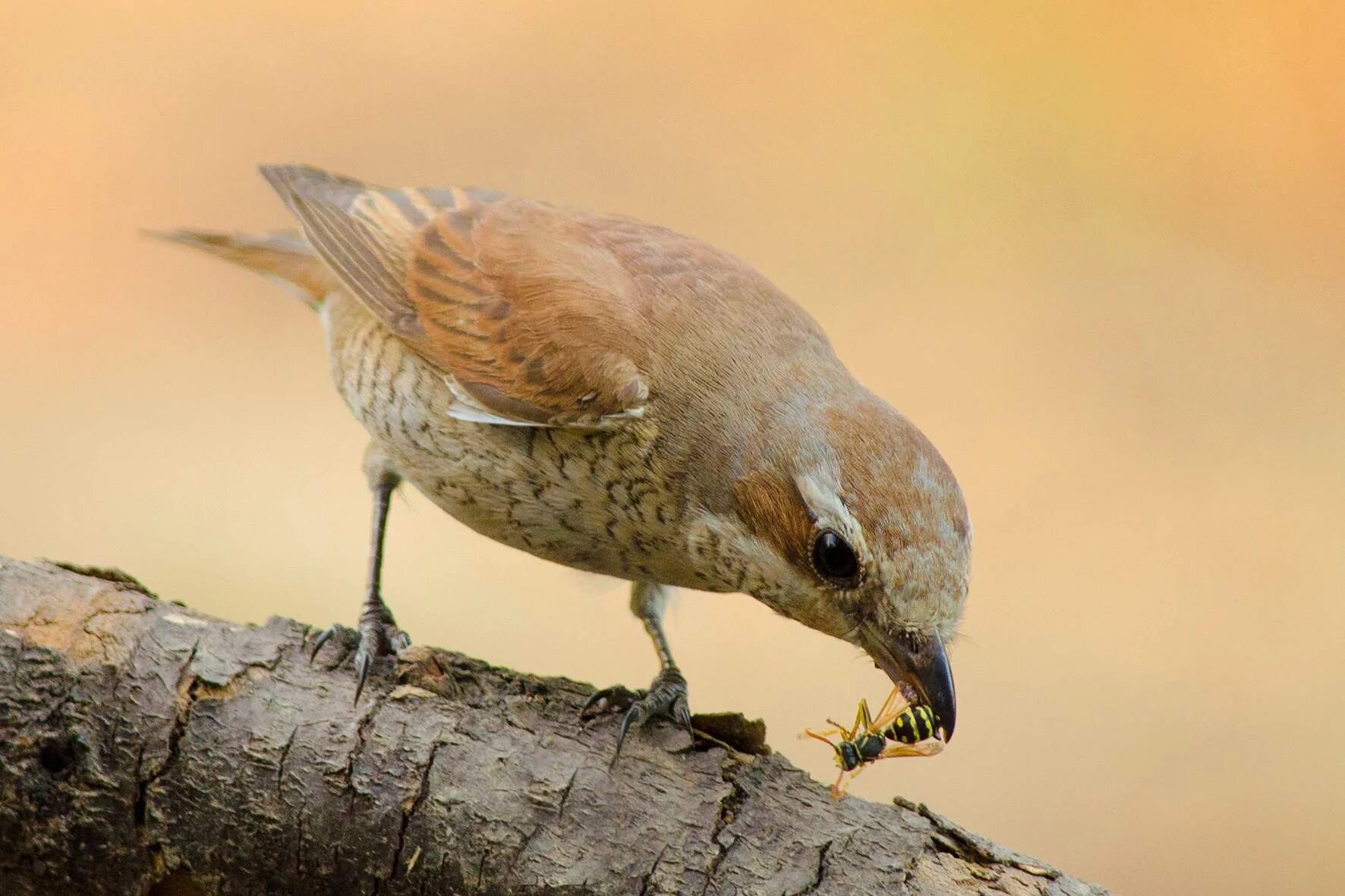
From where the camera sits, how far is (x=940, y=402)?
8.35 m

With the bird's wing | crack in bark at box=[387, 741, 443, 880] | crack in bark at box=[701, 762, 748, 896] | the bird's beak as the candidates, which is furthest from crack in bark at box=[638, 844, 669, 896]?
the bird's wing

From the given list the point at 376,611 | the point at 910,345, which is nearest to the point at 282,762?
the point at 376,611

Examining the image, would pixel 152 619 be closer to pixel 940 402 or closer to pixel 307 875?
pixel 307 875

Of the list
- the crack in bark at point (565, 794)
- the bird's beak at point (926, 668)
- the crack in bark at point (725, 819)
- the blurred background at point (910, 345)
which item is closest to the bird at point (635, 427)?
the bird's beak at point (926, 668)

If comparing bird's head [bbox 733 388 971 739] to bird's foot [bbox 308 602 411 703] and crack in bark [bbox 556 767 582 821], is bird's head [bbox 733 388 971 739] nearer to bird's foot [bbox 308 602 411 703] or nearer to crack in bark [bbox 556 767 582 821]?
crack in bark [bbox 556 767 582 821]

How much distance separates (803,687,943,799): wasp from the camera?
363 centimetres

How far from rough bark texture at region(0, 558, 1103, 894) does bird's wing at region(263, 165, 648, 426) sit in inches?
39.5

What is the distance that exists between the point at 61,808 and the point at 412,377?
1729 mm

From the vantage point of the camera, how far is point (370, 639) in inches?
153

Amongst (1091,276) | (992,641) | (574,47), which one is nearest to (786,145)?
(574,47)

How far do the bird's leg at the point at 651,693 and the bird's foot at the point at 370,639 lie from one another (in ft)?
1.84

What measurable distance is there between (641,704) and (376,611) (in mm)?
1059

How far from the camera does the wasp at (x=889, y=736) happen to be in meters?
3.63

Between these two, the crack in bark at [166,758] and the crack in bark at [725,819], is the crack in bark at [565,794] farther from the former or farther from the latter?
the crack in bark at [166,758]
